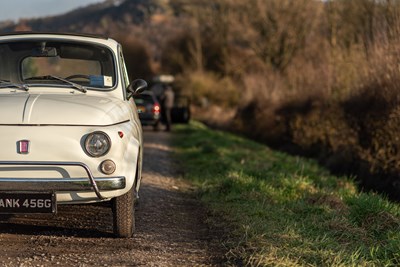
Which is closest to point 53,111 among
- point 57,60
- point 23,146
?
point 23,146

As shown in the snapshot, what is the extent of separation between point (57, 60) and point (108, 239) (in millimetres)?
2464

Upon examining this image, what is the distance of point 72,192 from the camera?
5.75 meters

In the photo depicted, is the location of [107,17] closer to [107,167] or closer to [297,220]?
[297,220]

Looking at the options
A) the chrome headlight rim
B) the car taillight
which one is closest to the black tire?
the chrome headlight rim

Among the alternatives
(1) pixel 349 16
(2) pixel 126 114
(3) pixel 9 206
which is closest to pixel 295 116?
(1) pixel 349 16

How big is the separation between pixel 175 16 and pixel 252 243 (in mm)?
52200

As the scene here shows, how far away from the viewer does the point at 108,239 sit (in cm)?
632

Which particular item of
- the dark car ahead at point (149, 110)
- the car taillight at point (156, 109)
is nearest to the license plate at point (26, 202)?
the dark car ahead at point (149, 110)

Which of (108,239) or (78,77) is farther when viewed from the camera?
(78,77)

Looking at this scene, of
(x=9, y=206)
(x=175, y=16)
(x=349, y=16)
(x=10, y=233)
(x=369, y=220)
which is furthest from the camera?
(x=175, y=16)

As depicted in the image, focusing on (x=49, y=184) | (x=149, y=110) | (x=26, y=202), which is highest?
(x=49, y=184)

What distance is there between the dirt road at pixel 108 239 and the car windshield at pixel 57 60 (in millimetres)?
1498

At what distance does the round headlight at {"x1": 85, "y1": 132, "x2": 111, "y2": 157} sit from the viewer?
5.78 metres

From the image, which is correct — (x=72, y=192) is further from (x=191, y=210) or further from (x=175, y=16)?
(x=175, y=16)
